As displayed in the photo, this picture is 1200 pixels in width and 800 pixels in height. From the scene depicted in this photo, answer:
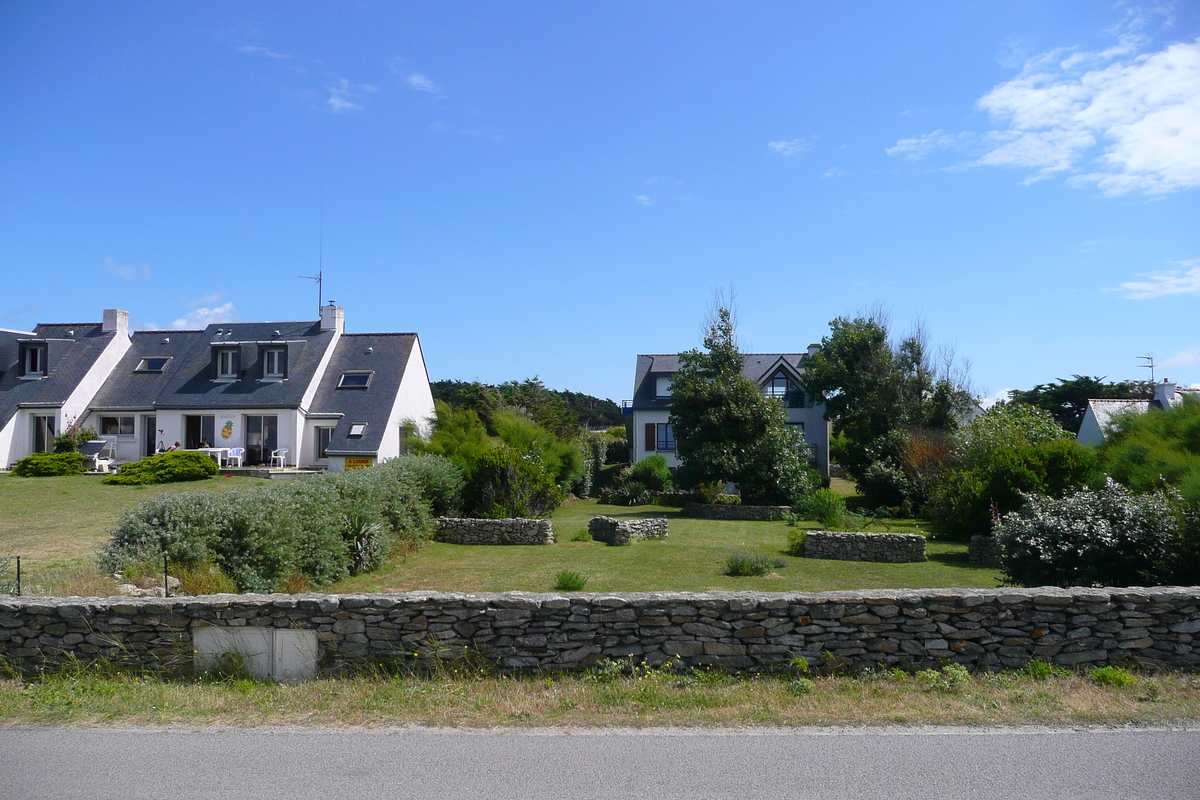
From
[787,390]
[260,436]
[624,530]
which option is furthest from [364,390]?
[787,390]

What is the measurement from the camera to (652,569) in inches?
624

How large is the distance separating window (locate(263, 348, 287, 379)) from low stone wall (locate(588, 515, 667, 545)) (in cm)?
1881

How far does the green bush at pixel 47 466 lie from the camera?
2789 centimetres

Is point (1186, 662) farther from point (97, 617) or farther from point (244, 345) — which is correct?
point (244, 345)

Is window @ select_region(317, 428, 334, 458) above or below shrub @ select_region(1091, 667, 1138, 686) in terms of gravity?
above

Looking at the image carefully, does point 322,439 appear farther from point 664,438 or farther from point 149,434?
point 664,438

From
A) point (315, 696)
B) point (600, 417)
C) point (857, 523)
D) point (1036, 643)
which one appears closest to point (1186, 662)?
point (1036, 643)

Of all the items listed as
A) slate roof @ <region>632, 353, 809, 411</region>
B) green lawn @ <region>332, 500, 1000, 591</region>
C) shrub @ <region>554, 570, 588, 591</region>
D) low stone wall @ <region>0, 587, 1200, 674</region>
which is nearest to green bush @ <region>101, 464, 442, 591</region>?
green lawn @ <region>332, 500, 1000, 591</region>

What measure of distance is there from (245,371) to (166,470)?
29.3 ft

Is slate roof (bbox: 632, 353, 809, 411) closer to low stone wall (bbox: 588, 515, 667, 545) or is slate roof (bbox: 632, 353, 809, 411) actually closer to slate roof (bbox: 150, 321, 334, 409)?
slate roof (bbox: 150, 321, 334, 409)

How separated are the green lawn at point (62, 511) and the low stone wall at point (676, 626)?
6.63 m

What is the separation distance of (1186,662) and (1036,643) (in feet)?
4.67

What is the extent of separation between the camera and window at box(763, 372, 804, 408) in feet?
136

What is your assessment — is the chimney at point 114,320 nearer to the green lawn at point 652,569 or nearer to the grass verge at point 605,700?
the green lawn at point 652,569
